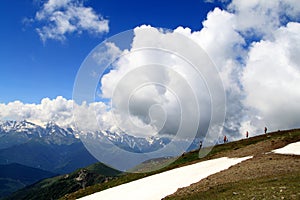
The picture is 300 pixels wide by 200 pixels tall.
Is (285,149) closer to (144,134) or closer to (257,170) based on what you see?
(257,170)

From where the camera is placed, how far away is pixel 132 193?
155 feet

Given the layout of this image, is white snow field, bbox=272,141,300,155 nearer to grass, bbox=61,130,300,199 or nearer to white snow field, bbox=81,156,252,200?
grass, bbox=61,130,300,199

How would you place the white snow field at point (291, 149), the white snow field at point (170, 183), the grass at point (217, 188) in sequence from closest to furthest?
the grass at point (217, 188)
the white snow field at point (170, 183)
the white snow field at point (291, 149)

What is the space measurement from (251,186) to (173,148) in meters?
14.0

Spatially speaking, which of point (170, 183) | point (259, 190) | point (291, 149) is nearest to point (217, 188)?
point (259, 190)

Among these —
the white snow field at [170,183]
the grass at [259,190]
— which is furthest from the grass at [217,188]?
the white snow field at [170,183]

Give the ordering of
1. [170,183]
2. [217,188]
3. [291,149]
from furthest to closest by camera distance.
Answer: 1. [291,149]
2. [170,183]
3. [217,188]

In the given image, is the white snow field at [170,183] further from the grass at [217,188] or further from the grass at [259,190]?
the grass at [217,188]

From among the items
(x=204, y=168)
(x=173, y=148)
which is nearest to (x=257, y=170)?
(x=173, y=148)

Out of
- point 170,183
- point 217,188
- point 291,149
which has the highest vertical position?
point 291,149

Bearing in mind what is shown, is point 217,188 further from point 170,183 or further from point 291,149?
point 291,149

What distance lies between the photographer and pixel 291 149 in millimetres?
54219

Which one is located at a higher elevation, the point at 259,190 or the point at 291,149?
the point at 291,149

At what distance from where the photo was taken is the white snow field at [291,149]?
51.6 meters
